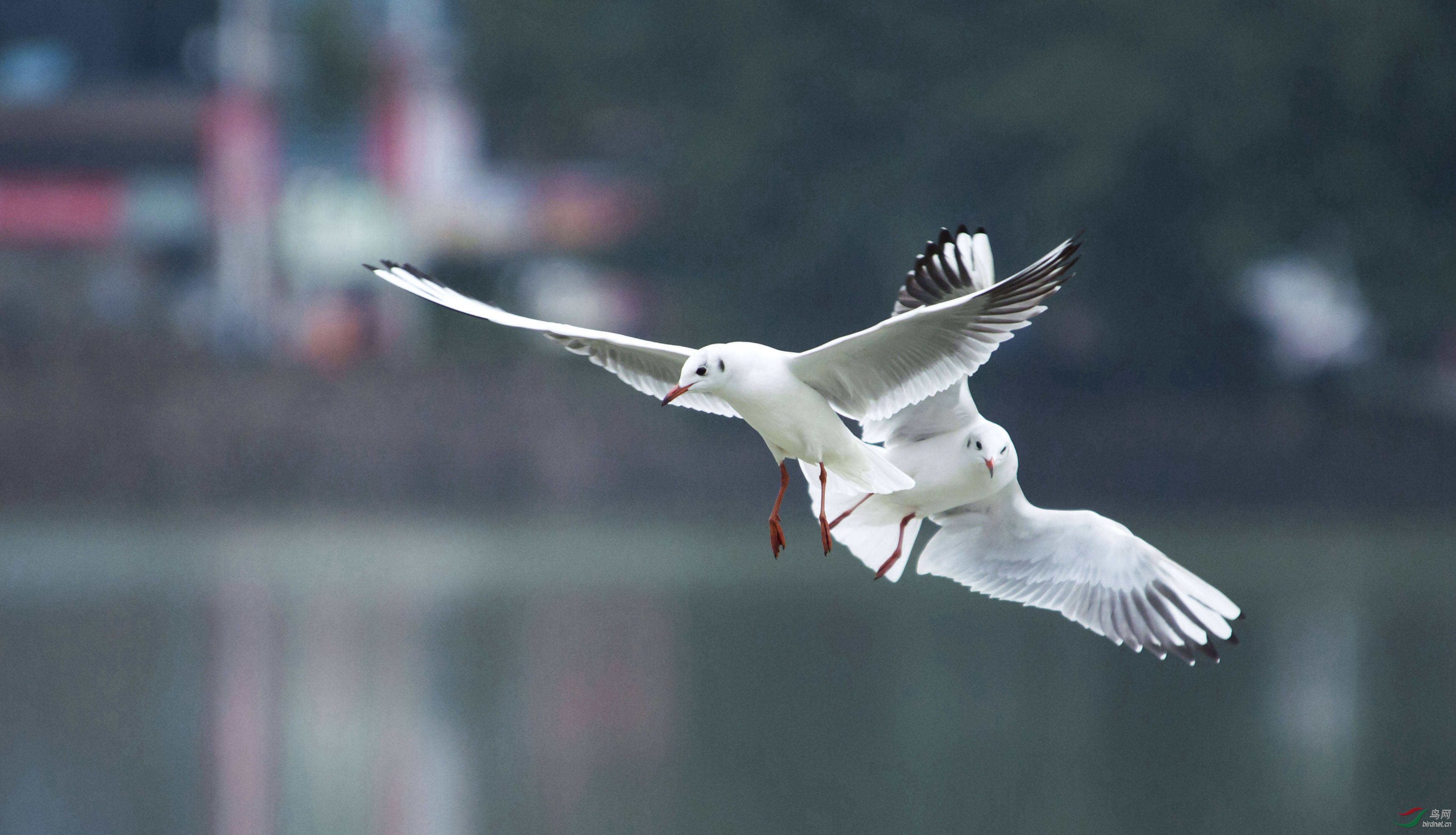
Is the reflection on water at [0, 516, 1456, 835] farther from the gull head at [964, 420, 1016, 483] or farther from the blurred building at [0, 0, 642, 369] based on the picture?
the gull head at [964, 420, 1016, 483]

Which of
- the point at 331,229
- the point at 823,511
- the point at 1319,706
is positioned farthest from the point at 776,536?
the point at 331,229

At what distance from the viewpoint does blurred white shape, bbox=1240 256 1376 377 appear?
35625mm

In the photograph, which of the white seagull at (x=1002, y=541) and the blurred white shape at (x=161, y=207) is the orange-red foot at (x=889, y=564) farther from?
the blurred white shape at (x=161, y=207)

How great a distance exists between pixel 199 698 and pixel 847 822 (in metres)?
9.67

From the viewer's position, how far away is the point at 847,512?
28.6 ft

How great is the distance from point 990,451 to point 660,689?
60.6 ft

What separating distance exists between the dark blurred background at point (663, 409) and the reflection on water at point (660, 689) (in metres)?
0.11

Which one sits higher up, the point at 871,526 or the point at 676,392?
the point at 676,392

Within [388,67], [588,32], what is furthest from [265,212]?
[588,32]

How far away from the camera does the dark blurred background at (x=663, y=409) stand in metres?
24.0

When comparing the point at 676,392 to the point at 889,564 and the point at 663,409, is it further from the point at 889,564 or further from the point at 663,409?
the point at 663,409

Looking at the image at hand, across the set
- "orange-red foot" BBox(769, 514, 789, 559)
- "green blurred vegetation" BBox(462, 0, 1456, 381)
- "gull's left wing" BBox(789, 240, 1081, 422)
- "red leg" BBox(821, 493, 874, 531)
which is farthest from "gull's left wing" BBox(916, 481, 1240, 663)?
"green blurred vegetation" BBox(462, 0, 1456, 381)

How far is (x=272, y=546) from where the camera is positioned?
33906 mm

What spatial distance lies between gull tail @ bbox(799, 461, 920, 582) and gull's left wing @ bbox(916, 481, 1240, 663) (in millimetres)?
360
